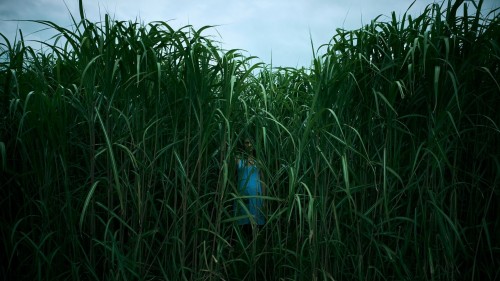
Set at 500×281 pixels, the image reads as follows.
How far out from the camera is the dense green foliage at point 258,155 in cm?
136

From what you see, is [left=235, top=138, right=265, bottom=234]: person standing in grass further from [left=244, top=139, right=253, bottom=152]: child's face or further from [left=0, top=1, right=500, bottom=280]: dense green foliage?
[left=0, top=1, right=500, bottom=280]: dense green foliage

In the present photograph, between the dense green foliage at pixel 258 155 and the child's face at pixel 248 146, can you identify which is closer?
the dense green foliage at pixel 258 155

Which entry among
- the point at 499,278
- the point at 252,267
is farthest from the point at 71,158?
the point at 499,278

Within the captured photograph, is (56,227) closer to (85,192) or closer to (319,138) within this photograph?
(85,192)

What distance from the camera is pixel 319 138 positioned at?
1.47 m

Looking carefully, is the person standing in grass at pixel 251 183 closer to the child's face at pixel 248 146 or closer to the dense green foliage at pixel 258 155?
the child's face at pixel 248 146

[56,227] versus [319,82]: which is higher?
[319,82]

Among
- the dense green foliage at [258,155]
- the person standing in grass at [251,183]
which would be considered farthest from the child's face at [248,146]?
the dense green foliage at [258,155]

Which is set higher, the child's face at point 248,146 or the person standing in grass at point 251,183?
the child's face at point 248,146

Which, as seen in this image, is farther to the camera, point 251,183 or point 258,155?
point 251,183

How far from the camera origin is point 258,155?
1521 mm

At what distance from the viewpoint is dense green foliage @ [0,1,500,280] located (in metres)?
1.36

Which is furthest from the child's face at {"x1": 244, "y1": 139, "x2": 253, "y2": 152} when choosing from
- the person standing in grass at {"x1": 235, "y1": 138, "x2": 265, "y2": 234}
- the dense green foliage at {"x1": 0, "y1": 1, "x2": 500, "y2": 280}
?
the dense green foliage at {"x1": 0, "y1": 1, "x2": 500, "y2": 280}

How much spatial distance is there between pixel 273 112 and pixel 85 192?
98cm
